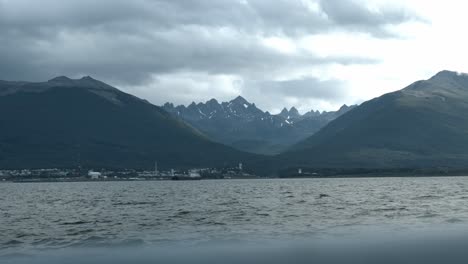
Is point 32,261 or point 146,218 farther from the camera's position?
point 146,218

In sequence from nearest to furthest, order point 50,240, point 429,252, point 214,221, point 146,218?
point 429,252
point 50,240
point 214,221
point 146,218

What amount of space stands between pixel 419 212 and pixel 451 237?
24.1 metres

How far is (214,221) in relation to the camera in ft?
218

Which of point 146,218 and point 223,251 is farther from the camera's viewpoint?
point 146,218

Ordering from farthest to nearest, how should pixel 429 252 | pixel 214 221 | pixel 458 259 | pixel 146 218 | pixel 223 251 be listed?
pixel 146 218 → pixel 214 221 → pixel 223 251 → pixel 429 252 → pixel 458 259

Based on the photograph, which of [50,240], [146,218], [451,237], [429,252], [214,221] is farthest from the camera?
[146,218]

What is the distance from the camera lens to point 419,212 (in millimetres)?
70625

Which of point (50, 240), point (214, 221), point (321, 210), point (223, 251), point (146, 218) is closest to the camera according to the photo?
point (223, 251)

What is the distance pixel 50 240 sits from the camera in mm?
53500

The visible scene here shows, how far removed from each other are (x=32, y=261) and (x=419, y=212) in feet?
145

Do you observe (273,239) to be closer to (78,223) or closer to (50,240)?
(50,240)

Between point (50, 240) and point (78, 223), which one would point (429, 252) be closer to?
point (50, 240)

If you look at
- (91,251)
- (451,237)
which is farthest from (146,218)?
(451,237)

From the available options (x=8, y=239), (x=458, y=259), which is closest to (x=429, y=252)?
(x=458, y=259)
